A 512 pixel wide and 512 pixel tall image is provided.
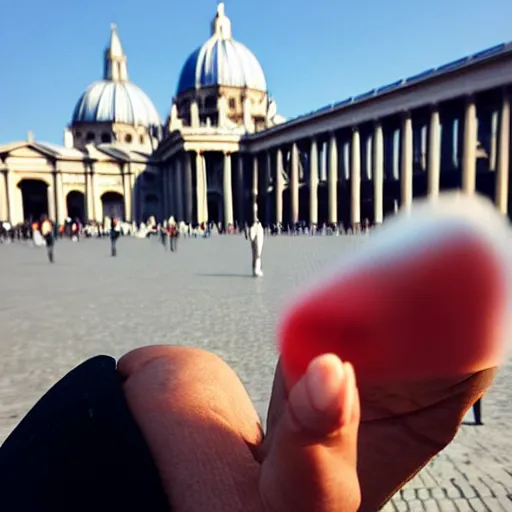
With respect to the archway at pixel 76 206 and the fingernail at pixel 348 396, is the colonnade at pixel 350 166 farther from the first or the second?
the fingernail at pixel 348 396

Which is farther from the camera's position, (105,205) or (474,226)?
(105,205)

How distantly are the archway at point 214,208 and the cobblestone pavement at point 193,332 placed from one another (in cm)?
4519

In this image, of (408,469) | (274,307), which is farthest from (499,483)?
(274,307)

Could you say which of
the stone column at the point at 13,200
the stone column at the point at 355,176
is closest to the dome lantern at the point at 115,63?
the stone column at the point at 13,200

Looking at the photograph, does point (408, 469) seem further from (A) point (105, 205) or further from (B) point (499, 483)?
(A) point (105, 205)

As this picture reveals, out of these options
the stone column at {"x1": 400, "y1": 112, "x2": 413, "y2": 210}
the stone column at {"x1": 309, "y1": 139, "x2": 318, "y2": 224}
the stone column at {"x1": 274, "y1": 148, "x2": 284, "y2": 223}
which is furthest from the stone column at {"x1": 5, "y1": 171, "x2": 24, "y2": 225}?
the stone column at {"x1": 400, "y1": 112, "x2": 413, "y2": 210}

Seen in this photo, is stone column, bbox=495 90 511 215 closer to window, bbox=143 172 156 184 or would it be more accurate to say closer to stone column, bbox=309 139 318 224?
stone column, bbox=309 139 318 224

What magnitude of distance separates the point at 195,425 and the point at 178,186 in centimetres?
5803

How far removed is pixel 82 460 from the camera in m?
1.16

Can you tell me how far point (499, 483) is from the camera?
115 inches

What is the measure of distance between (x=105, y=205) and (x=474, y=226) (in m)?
68.2

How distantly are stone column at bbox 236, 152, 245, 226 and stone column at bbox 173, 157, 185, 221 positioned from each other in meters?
6.20

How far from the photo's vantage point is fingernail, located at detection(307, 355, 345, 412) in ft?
2.50

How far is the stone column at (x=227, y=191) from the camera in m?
55.6
